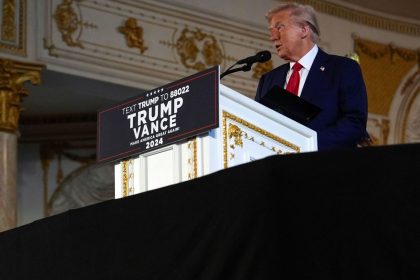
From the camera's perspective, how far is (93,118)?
12203 millimetres

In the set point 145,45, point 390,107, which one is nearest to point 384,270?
point 145,45

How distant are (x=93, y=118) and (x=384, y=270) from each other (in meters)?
9.76

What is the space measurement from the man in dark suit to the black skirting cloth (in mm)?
1236

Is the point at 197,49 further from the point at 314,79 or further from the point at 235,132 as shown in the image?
the point at 235,132

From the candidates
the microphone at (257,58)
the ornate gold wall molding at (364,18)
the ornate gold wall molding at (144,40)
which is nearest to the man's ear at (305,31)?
the microphone at (257,58)

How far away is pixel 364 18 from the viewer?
12.6 meters

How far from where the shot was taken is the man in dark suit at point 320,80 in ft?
13.7

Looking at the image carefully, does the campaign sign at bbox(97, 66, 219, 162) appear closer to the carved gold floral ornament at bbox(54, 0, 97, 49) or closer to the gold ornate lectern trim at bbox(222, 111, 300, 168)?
the gold ornate lectern trim at bbox(222, 111, 300, 168)

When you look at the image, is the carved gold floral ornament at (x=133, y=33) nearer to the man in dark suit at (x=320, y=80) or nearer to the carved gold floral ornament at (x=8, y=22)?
the carved gold floral ornament at (x=8, y=22)

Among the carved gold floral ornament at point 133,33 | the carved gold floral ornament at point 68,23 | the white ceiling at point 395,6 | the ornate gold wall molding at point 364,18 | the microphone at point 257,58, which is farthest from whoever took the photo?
the white ceiling at point 395,6

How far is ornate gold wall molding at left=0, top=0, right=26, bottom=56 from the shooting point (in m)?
9.30

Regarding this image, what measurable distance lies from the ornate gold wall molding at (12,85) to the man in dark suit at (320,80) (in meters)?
5.08

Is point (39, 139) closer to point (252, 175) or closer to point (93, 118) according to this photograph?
point (93, 118)

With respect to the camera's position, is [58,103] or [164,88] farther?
[58,103]
